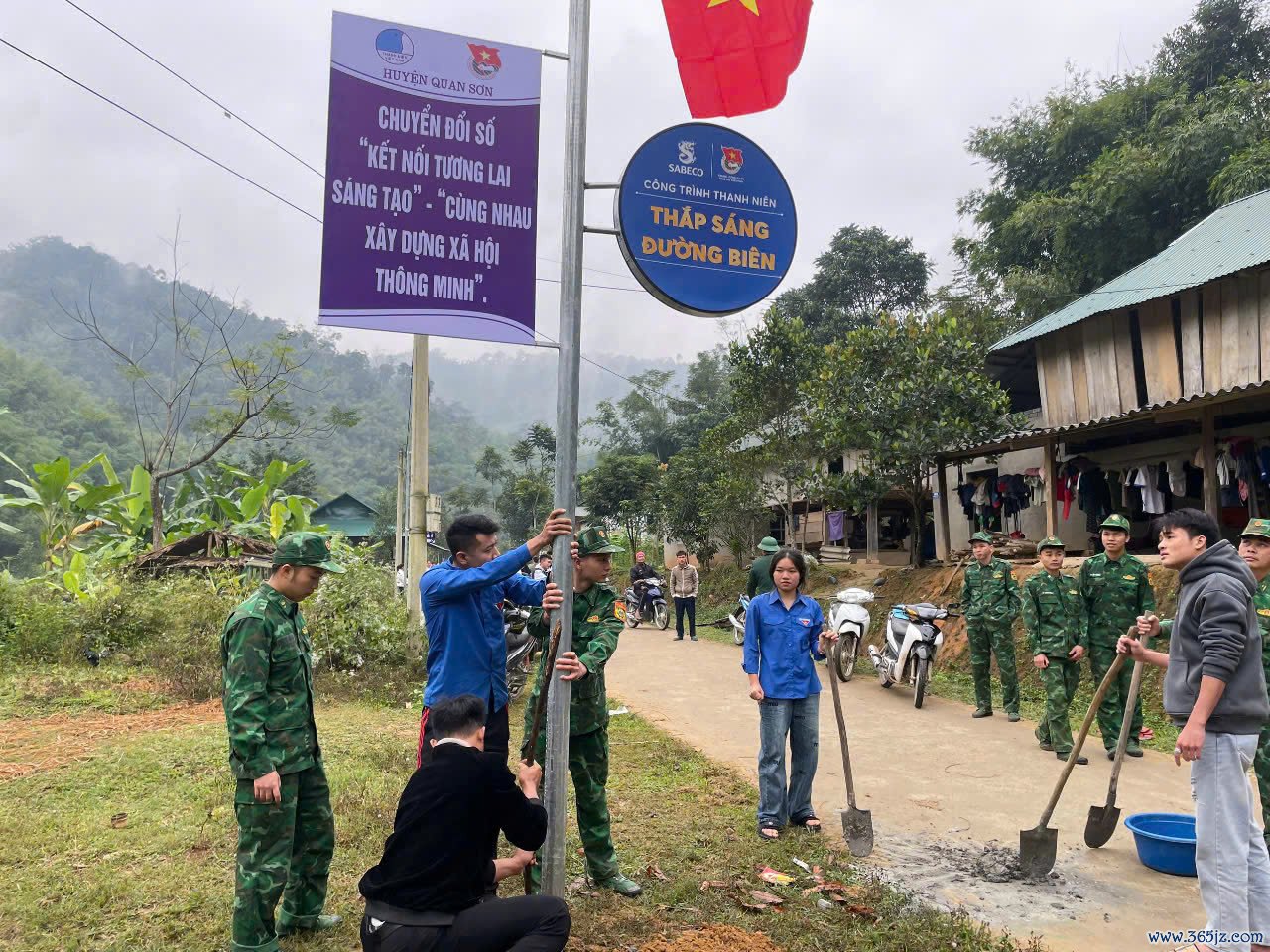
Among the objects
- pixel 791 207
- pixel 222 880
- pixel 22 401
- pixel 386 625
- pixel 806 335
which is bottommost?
pixel 222 880

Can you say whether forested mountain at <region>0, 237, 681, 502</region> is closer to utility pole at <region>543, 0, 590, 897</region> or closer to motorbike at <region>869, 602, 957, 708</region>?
motorbike at <region>869, 602, 957, 708</region>

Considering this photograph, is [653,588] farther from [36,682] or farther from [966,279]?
[966,279]

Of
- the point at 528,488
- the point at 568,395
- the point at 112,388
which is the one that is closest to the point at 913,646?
the point at 568,395

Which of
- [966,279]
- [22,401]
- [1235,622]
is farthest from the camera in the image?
[22,401]

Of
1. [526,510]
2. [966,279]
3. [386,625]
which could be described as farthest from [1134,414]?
[526,510]

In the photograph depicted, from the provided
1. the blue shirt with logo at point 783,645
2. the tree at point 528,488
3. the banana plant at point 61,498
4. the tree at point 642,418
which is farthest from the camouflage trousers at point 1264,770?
the tree at point 642,418

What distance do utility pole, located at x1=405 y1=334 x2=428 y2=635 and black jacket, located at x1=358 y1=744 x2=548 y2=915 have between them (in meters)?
7.12

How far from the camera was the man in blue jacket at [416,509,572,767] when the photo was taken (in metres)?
3.77

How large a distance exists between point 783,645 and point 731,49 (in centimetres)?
321

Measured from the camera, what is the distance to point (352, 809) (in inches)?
198

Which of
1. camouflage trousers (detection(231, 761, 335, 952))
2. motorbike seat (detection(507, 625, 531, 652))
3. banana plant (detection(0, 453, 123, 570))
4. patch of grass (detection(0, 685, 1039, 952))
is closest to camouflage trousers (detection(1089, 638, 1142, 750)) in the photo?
patch of grass (detection(0, 685, 1039, 952))

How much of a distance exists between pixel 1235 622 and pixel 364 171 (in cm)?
397

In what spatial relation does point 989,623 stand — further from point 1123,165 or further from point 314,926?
point 1123,165

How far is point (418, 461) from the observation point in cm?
946
